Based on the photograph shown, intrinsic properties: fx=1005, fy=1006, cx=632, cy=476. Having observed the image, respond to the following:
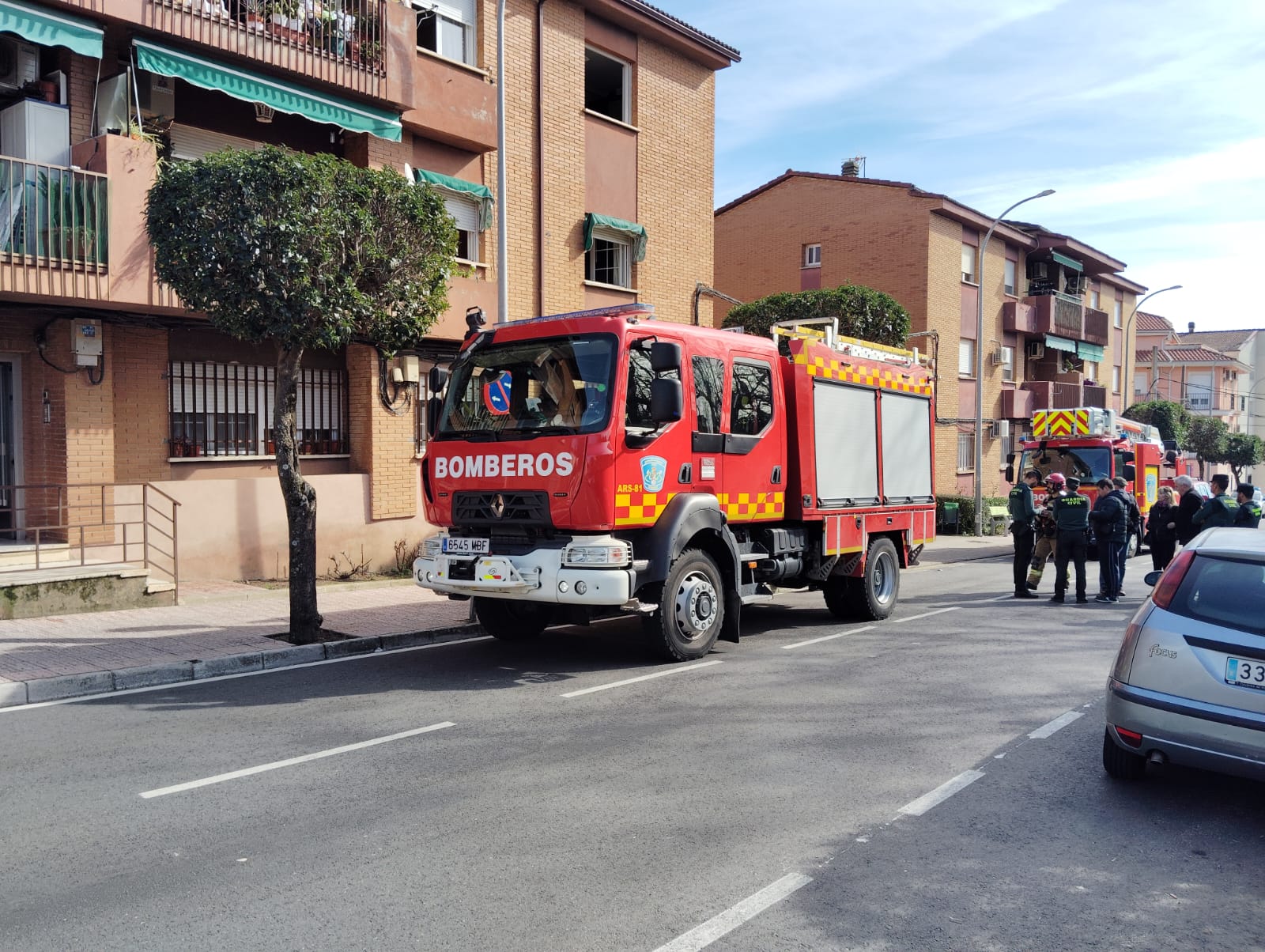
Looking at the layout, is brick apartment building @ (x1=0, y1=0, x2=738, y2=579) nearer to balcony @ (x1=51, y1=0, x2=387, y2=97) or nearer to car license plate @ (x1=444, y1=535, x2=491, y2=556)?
balcony @ (x1=51, y1=0, x2=387, y2=97)

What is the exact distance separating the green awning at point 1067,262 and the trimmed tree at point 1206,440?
666 inches

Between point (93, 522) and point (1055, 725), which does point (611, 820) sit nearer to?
point (1055, 725)

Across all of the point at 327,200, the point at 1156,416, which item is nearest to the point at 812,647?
the point at 327,200

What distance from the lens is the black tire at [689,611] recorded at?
8.54 meters

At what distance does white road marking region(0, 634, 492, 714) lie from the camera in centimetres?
749

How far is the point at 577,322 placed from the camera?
8.44 meters

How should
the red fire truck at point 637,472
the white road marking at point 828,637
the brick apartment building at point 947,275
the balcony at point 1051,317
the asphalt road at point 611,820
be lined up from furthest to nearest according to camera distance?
the balcony at point 1051,317, the brick apartment building at point 947,275, the white road marking at point 828,637, the red fire truck at point 637,472, the asphalt road at point 611,820

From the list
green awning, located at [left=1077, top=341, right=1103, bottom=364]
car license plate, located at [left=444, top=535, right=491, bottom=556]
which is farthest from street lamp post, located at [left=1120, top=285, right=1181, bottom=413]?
car license plate, located at [left=444, top=535, right=491, bottom=556]

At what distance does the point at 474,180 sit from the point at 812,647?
10.6 meters

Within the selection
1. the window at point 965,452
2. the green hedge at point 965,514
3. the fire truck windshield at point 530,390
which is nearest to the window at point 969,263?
the window at point 965,452

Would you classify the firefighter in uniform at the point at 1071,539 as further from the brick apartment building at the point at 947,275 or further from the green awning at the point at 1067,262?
the green awning at the point at 1067,262

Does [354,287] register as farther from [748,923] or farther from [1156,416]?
[1156,416]

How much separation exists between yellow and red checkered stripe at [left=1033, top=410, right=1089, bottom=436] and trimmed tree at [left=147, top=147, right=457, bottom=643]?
15701mm

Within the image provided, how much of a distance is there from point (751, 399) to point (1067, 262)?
3305 cm
